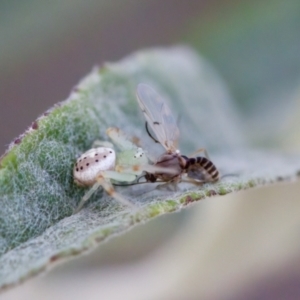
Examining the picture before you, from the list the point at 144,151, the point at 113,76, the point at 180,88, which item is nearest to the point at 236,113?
the point at 180,88

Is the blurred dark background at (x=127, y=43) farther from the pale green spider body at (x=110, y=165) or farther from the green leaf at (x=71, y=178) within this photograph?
the pale green spider body at (x=110, y=165)

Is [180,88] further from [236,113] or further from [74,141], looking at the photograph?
[74,141]

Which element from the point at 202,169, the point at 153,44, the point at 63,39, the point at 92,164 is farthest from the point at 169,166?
the point at 153,44

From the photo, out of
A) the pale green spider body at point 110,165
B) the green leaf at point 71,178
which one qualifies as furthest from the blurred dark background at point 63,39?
the pale green spider body at point 110,165

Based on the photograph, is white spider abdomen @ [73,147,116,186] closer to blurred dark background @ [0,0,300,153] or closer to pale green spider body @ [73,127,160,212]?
pale green spider body @ [73,127,160,212]

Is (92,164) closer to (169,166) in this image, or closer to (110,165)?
(110,165)
